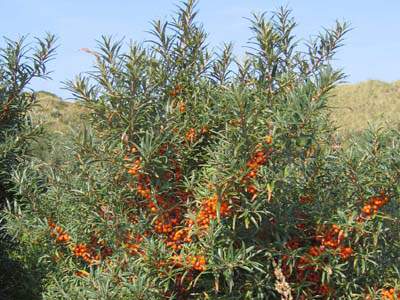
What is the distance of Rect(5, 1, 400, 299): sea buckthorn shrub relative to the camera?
2984 millimetres

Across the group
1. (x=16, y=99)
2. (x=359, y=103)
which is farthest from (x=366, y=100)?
(x=16, y=99)

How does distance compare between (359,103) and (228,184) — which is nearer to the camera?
(228,184)

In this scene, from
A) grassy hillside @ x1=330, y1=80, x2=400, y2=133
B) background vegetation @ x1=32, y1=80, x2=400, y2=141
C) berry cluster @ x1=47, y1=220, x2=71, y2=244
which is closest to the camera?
berry cluster @ x1=47, y1=220, x2=71, y2=244

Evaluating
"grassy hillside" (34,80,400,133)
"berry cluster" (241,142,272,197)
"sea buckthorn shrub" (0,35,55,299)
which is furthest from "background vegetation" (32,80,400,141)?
"berry cluster" (241,142,272,197)

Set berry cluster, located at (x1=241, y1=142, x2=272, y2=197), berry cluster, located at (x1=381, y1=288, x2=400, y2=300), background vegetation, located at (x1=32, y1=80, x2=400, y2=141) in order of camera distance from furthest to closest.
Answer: background vegetation, located at (x1=32, y1=80, x2=400, y2=141) → berry cluster, located at (x1=381, y1=288, x2=400, y2=300) → berry cluster, located at (x1=241, y1=142, x2=272, y2=197)

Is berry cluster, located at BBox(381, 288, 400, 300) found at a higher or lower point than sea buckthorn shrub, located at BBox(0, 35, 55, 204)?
lower

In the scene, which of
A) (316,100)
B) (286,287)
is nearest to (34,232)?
(286,287)

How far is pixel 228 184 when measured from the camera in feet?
9.54

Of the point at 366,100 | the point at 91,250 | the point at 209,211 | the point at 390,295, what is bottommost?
the point at 390,295

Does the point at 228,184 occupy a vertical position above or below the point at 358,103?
below

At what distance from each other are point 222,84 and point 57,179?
1383mm

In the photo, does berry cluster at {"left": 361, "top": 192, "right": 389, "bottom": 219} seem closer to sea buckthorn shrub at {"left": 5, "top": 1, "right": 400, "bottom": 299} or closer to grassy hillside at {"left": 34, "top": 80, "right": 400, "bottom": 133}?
sea buckthorn shrub at {"left": 5, "top": 1, "right": 400, "bottom": 299}

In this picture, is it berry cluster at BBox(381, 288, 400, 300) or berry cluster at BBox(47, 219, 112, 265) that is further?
berry cluster at BBox(47, 219, 112, 265)

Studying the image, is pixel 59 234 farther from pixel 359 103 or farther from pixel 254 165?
pixel 359 103
